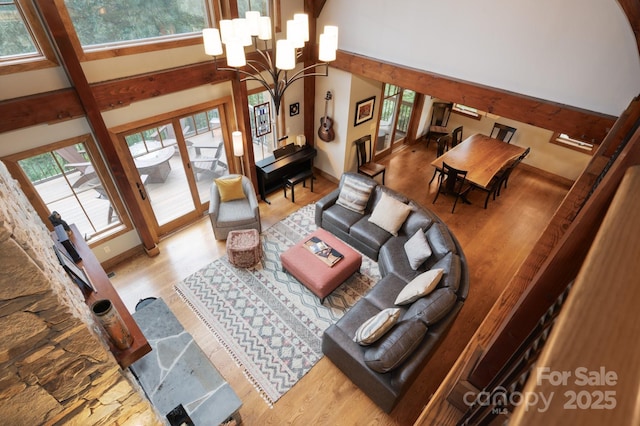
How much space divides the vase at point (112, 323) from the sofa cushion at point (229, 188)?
3.43m

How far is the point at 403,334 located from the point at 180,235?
3.81 meters

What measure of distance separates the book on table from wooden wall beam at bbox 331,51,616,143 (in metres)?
2.48

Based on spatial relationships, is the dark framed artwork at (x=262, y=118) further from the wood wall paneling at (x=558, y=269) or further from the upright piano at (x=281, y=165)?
the wood wall paneling at (x=558, y=269)

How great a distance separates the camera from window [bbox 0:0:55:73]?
310cm

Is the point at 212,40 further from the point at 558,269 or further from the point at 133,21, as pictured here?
the point at 558,269

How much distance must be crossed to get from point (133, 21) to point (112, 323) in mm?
3590

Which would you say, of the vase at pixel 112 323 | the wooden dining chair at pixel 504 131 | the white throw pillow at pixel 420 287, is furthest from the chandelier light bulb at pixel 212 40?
the wooden dining chair at pixel 504 131

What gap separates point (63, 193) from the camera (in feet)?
13.3

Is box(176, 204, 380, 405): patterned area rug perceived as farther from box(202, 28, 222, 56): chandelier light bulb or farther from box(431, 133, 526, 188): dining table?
box(202, 28, 222, 56): chandelier light bulb

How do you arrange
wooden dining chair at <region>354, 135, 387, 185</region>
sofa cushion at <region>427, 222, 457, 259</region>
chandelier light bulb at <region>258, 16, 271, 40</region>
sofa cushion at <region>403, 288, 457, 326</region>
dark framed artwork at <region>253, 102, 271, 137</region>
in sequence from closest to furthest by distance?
sofa cushion at <region>403, 288, 457, 326</region> < chandelier light bulb at <region>258, 16, 271, 40</region> < sofa cushion at <region>427, 222, 457, 259</region> < dark framed artwork at <region>253, 102, 271, 137</region> < wooden dining chair at <region>354, 135, 387, 185</region>

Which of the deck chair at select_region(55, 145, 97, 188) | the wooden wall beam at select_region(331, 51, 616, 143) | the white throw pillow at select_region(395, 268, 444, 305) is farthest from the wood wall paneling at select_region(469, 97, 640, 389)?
the deck chair at select_region(55, 145, 97, 188)

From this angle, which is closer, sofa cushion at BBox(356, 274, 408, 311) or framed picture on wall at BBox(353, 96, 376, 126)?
sofa cushion at BBox(356, 274, 408, 311)

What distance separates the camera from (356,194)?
5.07m

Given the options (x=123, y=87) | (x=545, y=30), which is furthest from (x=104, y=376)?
(x=545, y=30)
